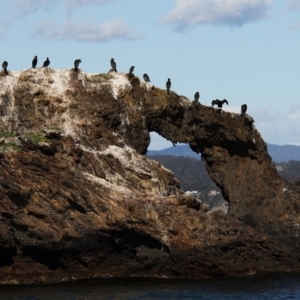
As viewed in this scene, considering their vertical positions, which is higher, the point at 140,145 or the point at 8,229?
the point at 140,145

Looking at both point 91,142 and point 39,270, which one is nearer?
point 39,270

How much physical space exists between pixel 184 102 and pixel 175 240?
10.4m

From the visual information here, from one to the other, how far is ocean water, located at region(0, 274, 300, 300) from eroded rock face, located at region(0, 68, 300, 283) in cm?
126

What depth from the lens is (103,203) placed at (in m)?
41.9

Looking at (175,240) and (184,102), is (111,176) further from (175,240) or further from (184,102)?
(184,102)

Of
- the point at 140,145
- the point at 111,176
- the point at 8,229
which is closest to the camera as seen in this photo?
the point at 8,229

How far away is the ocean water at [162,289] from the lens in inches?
1508

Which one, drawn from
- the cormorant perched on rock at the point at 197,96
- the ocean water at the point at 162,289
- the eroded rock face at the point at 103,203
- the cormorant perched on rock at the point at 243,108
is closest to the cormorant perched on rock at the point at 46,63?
the eroded rock face at the point at 103,203

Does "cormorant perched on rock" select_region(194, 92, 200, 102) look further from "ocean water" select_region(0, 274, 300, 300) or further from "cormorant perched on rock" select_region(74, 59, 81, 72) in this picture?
"ocean water" select_region(0, 274, 300, 300)

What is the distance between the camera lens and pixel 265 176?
50031mm

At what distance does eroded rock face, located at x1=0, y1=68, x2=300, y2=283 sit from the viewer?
41500 mm

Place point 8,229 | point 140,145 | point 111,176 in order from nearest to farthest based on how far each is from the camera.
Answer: point 8,229 < point 111,176 < point 140,145

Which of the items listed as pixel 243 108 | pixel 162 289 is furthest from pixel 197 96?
pixel 162 289

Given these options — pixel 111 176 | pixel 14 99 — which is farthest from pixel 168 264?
pixel 14 99
